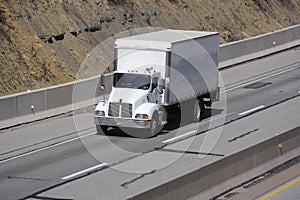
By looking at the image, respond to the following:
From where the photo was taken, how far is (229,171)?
19312mm

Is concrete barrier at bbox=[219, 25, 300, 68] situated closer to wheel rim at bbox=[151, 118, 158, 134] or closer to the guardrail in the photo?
the guardrail

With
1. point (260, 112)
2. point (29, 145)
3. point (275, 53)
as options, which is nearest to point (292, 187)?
point (29, 145)

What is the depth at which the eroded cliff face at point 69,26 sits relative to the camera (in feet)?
118

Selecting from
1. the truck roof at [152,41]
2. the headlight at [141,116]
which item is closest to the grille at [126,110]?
the headlight at [141,116]

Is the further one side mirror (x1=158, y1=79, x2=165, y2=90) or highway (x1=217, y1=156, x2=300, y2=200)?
side mirror (x1=158, y1=79, x2=165, y2=90)

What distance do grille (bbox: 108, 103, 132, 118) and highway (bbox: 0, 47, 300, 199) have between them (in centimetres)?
91

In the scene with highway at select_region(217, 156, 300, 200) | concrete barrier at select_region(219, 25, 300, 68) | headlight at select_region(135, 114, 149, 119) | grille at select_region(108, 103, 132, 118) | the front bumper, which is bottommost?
highway at select_region(217, 156, 300, 200)

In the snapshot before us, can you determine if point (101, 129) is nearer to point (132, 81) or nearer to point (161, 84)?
point (132, 81)

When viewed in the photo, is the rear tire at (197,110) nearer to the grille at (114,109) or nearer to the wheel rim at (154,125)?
the wheel rim at (154,125)

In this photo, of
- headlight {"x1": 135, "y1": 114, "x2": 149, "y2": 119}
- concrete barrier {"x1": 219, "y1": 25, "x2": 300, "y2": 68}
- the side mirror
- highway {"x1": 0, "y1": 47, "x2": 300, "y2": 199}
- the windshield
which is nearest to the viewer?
highway {"x1": 0, "y1": 47, "x2": 300, "y2": 199}

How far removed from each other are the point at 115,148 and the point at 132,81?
289 cm

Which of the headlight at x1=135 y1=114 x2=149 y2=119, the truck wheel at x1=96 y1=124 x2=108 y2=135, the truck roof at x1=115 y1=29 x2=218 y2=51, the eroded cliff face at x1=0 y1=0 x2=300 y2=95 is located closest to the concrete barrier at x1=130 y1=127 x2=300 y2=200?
the headlight at x1=135 y1=114 x2=149 y2=119

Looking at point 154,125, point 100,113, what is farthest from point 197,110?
point 100,113

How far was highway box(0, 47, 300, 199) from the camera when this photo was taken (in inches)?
852
